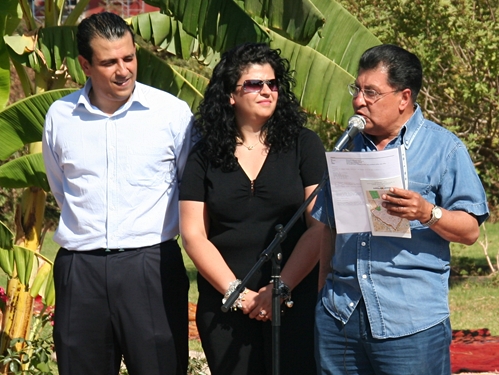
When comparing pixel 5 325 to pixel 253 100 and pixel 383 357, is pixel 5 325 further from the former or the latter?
pixel 383 357

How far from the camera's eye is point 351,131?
327 cm

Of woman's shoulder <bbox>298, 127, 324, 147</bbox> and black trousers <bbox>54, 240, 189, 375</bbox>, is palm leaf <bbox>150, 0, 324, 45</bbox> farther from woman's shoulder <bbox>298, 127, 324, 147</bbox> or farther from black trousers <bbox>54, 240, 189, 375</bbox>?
black trousers <bbox>54, 240, 189, 375</bbox>

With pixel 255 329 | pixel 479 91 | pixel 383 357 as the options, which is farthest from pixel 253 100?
pixel 479 91

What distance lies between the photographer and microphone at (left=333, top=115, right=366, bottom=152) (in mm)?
3275

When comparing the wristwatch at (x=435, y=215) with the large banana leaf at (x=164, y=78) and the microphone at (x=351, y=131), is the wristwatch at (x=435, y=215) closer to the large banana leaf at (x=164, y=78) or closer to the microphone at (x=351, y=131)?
the microphone at (x=351, y=131)

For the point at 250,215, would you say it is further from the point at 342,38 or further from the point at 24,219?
the point at 342,38

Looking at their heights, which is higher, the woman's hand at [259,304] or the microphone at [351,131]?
the microphone at [351,131]

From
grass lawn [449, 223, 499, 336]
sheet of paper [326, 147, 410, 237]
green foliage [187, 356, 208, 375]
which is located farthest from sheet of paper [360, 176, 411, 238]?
grass lawn [449, 223, 499, 336]

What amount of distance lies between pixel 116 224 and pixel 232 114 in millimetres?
768

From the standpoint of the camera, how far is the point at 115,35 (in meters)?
4.11

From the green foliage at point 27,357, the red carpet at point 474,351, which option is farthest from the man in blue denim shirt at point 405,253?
the red carpet at point 474,351

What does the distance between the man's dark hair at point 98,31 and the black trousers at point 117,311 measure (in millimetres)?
989

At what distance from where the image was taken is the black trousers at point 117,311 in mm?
4090

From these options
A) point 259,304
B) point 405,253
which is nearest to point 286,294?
point 259,304
